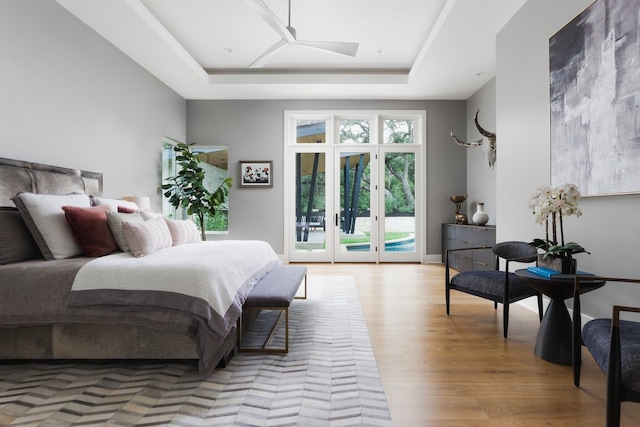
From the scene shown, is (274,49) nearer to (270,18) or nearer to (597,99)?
(270,18)

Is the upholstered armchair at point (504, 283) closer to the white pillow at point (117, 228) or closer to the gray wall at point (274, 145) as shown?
the white pillow at point (117, 228)

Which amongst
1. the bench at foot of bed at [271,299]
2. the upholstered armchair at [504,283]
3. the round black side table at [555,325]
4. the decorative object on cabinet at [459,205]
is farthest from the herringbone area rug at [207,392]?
the decorative object on cabinet at [459,205]

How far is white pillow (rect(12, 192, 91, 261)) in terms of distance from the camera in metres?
2.33

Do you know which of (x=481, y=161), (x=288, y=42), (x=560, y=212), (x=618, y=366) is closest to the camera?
(x=618, y=366)

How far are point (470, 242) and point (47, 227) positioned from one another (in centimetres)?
482

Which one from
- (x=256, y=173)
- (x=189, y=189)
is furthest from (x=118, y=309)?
(x=256, y=173)

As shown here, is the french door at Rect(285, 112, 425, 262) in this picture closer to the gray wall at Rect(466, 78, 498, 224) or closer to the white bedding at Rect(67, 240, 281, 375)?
the gray wall at Rect(466, 78, 498, 224)

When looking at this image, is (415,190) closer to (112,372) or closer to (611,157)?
(611,157)

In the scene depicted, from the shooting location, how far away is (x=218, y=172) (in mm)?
6195

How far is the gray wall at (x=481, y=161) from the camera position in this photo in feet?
16.6

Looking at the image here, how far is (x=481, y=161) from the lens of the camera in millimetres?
5457

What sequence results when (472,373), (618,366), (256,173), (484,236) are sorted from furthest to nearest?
(256,173) → (484,236) → (472,373) → (618,366)

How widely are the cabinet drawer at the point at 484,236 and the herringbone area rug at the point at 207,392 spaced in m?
2.65

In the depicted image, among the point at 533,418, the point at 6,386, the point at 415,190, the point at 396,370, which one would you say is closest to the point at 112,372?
the point at 6,386
